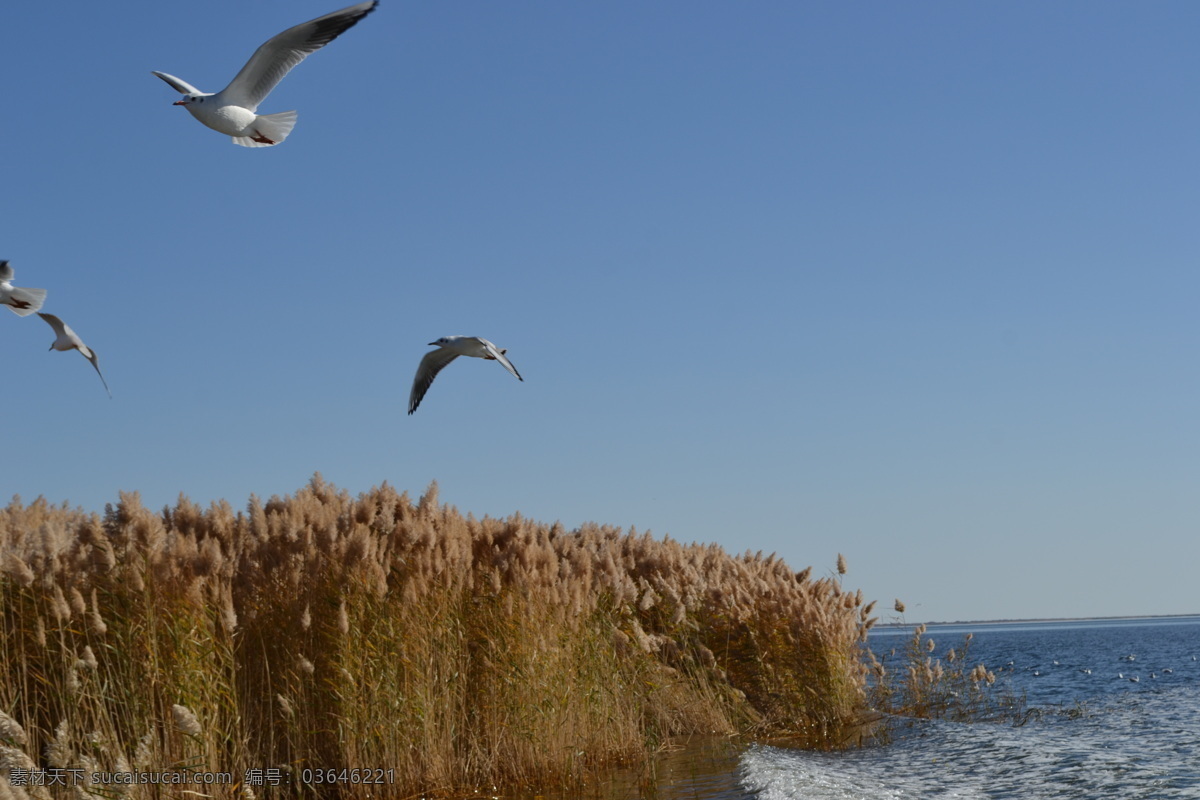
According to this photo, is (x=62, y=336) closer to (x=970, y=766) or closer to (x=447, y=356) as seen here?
(x=447, y=356)

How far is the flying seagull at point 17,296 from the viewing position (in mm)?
11086

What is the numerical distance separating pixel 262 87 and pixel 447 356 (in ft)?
17.5

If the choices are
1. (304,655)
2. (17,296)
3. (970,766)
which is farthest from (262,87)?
(970,766)

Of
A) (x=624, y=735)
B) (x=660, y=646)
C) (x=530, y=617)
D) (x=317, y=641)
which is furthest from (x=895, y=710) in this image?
(x=317, y=641)

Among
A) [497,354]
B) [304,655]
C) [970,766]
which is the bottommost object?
[970,766]

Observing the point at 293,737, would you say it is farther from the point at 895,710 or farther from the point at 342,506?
the point at 895,710

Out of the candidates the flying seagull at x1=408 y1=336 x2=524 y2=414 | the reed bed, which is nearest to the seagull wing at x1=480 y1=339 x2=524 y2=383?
the flying seagull at x1=408 y1=336 x2=524 y2=414

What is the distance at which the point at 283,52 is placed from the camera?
30.5 ft

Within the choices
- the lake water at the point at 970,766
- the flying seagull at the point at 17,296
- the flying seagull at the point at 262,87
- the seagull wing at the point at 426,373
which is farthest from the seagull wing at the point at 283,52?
the lake water at the point at 970,766

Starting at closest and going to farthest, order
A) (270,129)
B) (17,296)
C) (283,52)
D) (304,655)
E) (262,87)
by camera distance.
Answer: (304,655), (283,52), (262,87), (270,129), (17,296)

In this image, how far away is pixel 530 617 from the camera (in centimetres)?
805

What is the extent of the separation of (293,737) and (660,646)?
15.7 feet

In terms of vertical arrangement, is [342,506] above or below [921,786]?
above

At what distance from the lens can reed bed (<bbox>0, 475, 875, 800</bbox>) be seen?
6504mm
